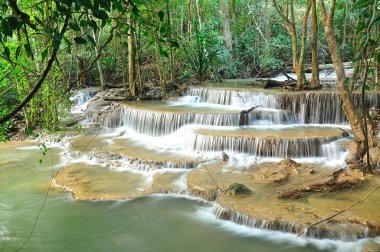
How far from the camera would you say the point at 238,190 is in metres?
6.21

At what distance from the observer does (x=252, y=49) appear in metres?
17.8

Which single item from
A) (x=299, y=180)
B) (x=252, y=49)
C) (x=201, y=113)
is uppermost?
(x=252, y=49)

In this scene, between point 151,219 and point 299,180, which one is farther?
point 299,180

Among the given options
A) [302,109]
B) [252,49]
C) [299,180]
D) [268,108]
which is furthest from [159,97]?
[299,180]

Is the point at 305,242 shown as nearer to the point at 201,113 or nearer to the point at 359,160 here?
the point at 359,160

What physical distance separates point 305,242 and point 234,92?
7.16 meters

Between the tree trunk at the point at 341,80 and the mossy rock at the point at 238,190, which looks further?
the tree trunk at the point at 341,80

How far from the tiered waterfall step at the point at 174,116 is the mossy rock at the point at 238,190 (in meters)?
3.61

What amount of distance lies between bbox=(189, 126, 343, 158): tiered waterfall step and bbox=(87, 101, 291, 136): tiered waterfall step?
0.73 metres

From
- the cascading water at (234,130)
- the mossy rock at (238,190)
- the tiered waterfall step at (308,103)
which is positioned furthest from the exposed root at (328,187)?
the tiered waterfall step at (308,103)

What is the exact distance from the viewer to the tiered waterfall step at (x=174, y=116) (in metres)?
9.88

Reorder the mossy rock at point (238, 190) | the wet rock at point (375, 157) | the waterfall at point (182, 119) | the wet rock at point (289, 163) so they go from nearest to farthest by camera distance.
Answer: the mossy rock at point (238, 190) < the wet rock at point (375, 157) < the wet rock at point (289, 163) < the waterfall at point (182, 119)

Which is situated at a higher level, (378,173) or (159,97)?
(159,97)

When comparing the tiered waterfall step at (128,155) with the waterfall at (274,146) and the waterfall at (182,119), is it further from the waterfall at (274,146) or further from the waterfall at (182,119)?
the waterfall at (274,146)
